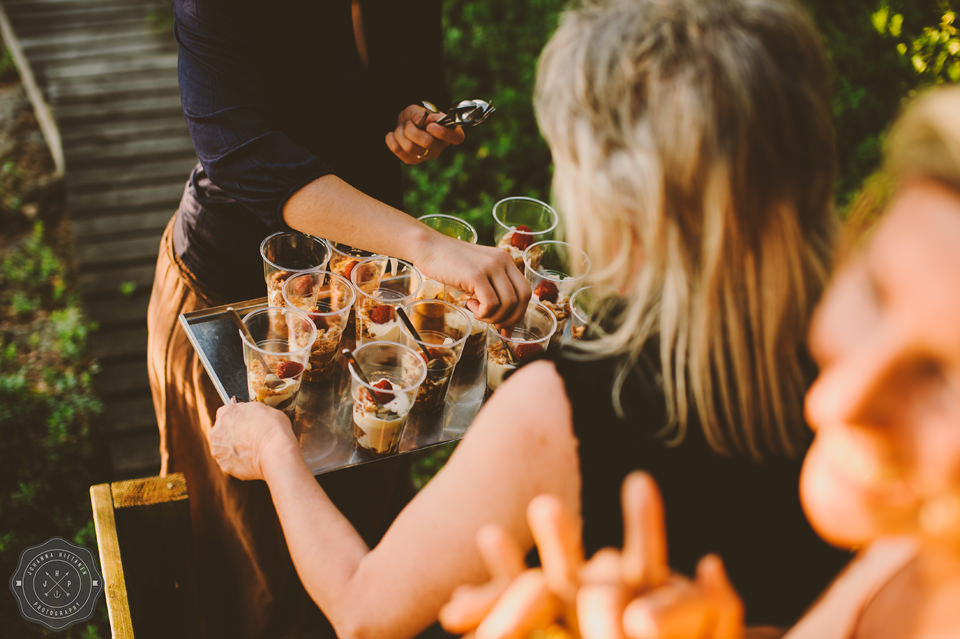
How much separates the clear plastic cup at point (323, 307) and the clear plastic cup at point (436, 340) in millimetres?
212

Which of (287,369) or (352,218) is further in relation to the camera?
(352,218)

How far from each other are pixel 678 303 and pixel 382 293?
1308 millimetres

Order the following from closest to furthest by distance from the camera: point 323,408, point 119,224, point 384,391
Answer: point 384,391 < point 323,408 < point 119,224

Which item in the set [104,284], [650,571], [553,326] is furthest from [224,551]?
[104,284]

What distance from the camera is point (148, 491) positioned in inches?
80.4

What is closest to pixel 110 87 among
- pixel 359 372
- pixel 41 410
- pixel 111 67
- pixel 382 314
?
pixel 111 67

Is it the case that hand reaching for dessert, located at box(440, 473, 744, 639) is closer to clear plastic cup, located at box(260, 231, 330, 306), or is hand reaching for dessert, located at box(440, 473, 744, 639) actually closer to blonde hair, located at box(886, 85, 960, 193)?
blonde hair, located at box(886, 85, 960, 193)

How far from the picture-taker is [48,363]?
4117mm

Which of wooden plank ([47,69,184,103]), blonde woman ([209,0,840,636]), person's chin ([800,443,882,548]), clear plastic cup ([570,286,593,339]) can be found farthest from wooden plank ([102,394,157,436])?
person's chin ([800,443,882,548])

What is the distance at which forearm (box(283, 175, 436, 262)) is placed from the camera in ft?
6.81

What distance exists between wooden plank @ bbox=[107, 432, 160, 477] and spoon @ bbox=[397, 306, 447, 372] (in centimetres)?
232

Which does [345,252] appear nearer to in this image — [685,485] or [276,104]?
[276,104]

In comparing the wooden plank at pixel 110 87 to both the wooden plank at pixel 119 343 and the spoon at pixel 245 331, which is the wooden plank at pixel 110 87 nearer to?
the wooden plank at pixel 119 343

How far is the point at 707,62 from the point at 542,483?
774 millimetres
